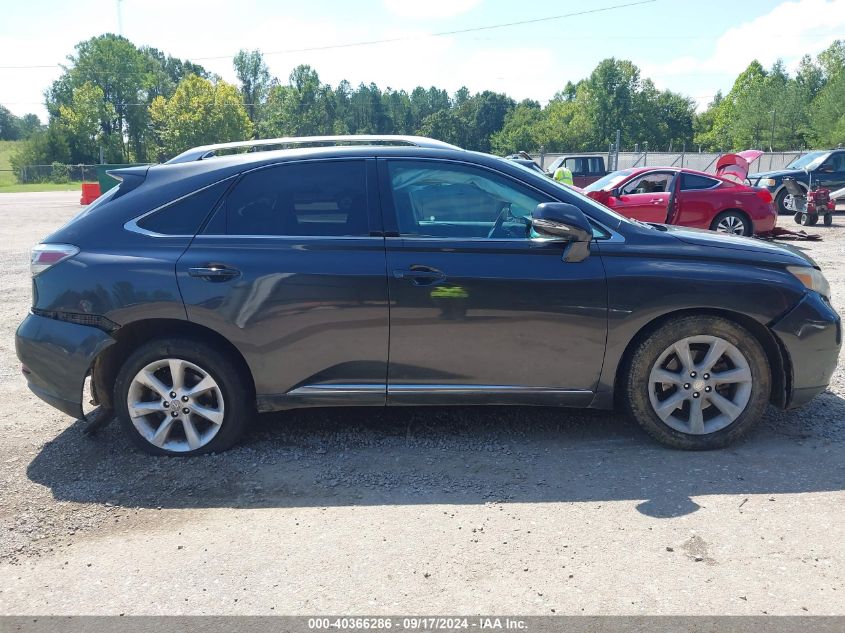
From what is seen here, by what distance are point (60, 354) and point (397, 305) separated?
196cm

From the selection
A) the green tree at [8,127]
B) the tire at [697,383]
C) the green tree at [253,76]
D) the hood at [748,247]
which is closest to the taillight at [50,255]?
the tire at [697,383]

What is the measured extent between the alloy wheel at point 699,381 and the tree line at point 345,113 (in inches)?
2074

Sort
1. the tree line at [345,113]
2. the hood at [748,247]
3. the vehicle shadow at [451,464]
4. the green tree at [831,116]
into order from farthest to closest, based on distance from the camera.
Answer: the tree line at [345,113] → the green tree at [831,116] → the hood at [748,247] → the vehicle shadow at [451,464]

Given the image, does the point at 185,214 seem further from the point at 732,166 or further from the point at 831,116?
the point at 831,116

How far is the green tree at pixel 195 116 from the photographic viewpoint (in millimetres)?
69312

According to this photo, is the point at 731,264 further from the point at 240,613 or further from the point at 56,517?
the point at 56,517

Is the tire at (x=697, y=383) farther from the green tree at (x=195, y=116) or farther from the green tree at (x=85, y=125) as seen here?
the green tree at (x=85, y=125)

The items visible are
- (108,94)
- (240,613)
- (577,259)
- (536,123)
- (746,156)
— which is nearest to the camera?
(240,613)

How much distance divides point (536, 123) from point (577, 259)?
9371cm

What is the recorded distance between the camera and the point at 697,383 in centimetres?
398

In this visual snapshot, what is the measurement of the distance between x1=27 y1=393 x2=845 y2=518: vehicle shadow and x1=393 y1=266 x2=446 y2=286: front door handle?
1028 millimetres

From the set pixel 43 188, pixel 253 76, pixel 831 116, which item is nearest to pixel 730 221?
pixel 831 116

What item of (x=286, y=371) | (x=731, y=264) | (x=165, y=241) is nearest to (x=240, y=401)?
(x=286, y=371)

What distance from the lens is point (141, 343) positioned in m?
4.09
